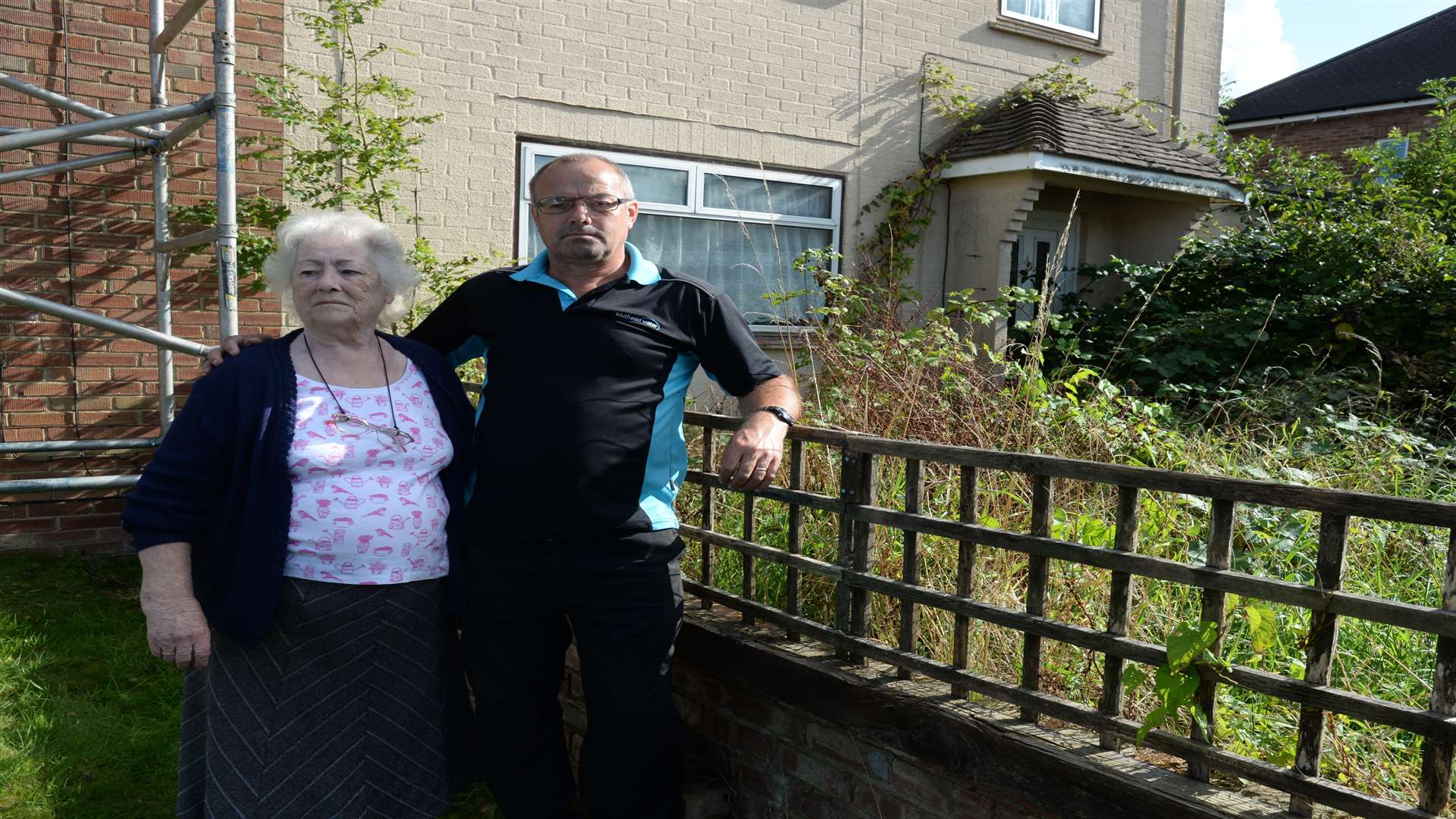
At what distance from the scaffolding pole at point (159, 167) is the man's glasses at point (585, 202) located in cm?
157

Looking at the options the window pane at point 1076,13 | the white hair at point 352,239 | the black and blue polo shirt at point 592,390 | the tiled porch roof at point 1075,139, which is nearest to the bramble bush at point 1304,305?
the tiled porch roof at point 1075,139

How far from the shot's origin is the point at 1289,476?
4.23m

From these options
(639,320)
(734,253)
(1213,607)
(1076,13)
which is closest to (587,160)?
(639,320)

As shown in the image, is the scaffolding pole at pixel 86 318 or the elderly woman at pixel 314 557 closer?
the elderly woman at pixel 314 557

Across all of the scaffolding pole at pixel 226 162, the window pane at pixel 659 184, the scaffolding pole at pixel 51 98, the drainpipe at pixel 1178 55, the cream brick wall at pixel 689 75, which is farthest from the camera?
the drainpipe at pixel 1178 55

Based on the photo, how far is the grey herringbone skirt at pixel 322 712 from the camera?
2.46 meters

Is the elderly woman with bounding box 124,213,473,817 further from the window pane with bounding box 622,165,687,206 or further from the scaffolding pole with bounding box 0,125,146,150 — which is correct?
the window pane with bounding box 622,165,687,206

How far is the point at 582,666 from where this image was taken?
2848 millimetres

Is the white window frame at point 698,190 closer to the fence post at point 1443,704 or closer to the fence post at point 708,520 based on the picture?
the fence post at point 708,520

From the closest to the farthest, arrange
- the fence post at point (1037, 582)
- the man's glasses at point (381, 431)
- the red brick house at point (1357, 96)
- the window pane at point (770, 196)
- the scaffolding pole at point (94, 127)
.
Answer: the man's glasses at point (381, 431)
the fence post at point (1037, 582)
the scaffolding pole at point (94, 127)
the window pane at point (770, 196)
the red brick house at point (1357, 96)

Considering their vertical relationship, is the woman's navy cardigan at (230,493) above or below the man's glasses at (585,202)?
below

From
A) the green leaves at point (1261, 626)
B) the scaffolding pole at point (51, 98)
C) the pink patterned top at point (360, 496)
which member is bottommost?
the green leaves at point (1261, 626)

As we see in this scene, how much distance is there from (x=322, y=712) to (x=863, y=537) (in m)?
1.47

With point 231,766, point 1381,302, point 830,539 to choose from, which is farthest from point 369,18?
point 1381,302
